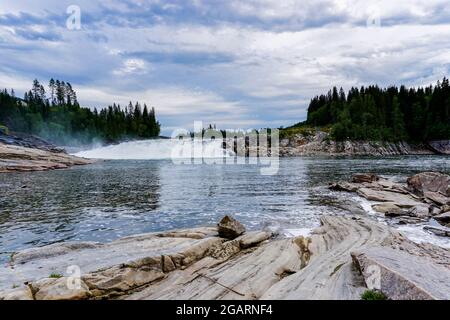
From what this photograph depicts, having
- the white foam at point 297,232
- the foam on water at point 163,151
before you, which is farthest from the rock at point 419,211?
the foam on water at point 163,151

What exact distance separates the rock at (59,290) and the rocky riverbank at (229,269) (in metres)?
0.02

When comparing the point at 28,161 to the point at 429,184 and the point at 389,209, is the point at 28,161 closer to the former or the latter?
the point at 389,209

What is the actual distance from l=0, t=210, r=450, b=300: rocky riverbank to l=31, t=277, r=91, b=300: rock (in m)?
0.02

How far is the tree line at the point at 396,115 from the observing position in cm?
13450

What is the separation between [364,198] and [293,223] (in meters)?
11.5

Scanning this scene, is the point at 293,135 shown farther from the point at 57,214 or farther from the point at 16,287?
the point at 16,287

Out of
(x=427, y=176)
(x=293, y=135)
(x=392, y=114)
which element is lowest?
(x=427, y=176)

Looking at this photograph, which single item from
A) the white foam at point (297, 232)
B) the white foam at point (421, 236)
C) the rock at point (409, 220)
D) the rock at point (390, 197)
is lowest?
the white foam at point (421, 236)

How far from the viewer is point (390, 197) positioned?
85.3 ft

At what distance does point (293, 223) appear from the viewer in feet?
61.7

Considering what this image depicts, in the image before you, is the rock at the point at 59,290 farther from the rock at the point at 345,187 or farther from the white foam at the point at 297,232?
the rock at the point at 345,187

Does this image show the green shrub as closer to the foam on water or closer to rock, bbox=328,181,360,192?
rock, bbox=328,181,360,192
